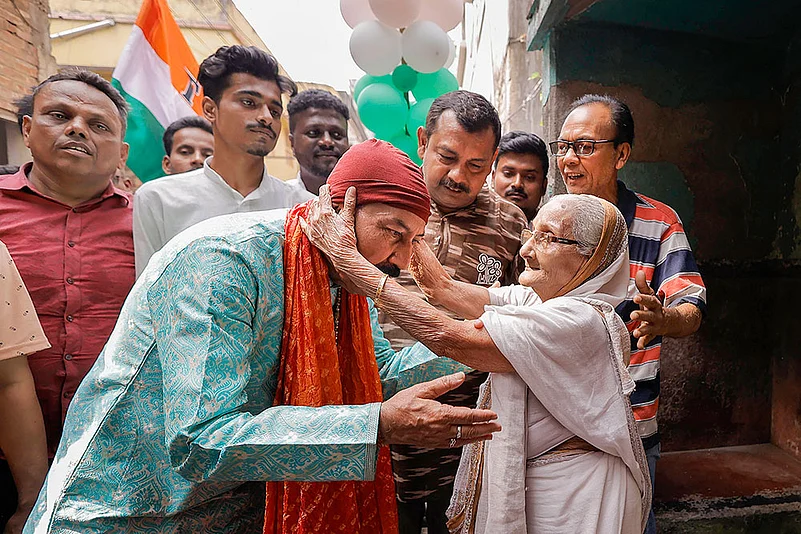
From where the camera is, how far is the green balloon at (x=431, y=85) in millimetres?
5844

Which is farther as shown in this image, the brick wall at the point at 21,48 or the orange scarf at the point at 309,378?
the brick wall at the point at 21,48

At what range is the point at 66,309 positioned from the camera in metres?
2.20

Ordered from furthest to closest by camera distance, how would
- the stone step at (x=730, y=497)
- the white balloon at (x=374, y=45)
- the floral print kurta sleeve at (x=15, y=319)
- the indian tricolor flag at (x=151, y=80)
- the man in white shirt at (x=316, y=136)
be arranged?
the white balloon at (x=374, y=45) → the indian tricolor flag at (x=151, y=80) → the man in white shirt at (x=316, y=136) → the stone step at (x=730, y=497) → the floral print kurta sleeve at (x=15, y=319)

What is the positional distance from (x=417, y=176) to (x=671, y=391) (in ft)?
8.65

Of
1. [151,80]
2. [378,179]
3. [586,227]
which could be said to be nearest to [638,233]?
[586,227]

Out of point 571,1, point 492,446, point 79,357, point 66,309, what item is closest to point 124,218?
point 66,309

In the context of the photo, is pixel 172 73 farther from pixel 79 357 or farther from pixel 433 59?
pixel 79 357

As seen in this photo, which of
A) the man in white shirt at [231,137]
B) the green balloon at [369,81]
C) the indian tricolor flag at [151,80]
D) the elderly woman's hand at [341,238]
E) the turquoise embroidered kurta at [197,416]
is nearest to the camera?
the turquoise embroidered kurta at [197,416]

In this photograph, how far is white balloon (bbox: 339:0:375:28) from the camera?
549 cm

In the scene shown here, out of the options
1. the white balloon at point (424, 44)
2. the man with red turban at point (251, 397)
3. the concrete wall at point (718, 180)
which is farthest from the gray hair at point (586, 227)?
the white balloon at point (424, 44)

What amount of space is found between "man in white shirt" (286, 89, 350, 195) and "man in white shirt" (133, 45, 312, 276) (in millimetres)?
621

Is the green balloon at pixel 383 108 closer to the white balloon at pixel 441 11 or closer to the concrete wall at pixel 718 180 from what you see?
the white balloon at pixel 441 11

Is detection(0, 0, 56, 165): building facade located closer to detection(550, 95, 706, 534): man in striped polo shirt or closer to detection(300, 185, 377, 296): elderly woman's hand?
detection(300, 185, 377, 296): elderly woman's hand

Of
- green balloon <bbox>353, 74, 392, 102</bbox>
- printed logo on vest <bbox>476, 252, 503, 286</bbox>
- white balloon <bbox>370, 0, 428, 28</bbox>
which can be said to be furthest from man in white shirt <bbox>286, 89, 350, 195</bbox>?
green balloon <bbox>353, 74, 392, 102</bbox>
